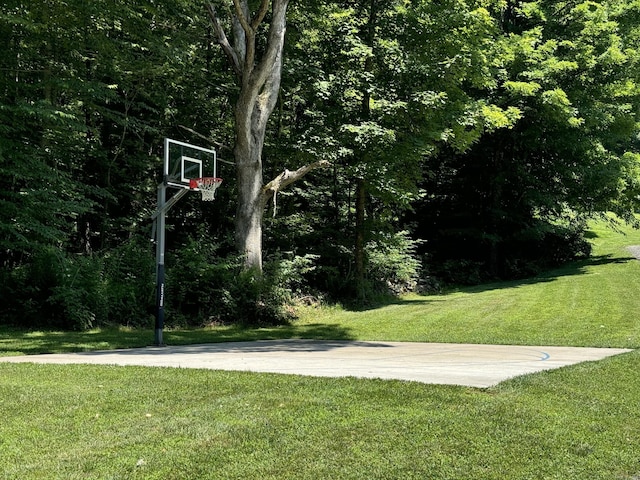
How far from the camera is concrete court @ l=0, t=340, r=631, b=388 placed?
7484 mm

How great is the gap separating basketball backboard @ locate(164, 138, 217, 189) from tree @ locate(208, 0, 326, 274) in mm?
2859

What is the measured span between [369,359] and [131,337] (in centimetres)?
616

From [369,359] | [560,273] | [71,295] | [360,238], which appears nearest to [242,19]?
[71,295]

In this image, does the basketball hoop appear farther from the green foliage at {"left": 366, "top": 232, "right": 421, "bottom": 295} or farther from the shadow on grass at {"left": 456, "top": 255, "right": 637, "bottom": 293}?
the shadow on grass at {"left": 456, "top": 255, "right": 637, "bottom": 293}

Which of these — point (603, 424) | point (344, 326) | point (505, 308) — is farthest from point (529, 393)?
point (505, 308)

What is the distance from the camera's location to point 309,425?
15.9ft

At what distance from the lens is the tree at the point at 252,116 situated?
17047mm

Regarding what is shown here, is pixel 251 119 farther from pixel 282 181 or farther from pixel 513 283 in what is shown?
pixel 513 283

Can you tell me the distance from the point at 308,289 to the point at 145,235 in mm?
5977

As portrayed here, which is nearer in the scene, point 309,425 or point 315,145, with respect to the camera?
point 309,425

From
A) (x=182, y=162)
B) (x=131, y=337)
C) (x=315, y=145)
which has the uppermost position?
(x=315, y=145)

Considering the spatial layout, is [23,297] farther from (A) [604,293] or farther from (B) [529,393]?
(A) [604,293]

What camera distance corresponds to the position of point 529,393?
6.01 meters

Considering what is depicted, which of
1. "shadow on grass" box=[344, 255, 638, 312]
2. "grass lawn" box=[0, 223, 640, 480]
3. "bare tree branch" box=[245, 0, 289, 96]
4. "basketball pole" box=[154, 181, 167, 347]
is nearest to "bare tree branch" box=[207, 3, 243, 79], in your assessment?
"bare tree branch" box=[245, 0, 289, 96]
